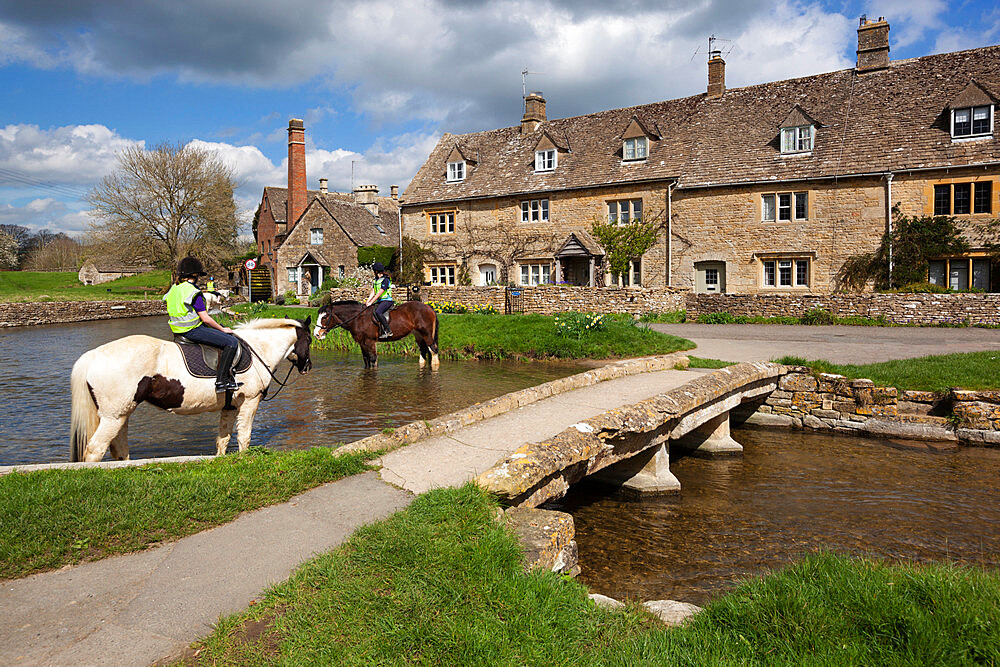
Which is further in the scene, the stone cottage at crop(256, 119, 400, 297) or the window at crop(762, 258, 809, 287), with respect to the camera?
the stone cottage at crop(256, 119, 400, 297)

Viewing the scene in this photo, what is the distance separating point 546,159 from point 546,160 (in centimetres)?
6

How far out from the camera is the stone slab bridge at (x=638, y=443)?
21.5 ft

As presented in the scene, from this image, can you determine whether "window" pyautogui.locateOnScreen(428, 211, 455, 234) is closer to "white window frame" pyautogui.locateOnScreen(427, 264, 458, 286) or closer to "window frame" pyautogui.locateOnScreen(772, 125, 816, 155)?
"white window frame" pyautogui.locateOnScreen(427, 264, 458, 286)

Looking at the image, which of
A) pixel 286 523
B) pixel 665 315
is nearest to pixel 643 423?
pixel 286 523

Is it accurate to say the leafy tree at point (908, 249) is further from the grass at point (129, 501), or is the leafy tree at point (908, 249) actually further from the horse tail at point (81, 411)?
the horse tail at point (81, 411)

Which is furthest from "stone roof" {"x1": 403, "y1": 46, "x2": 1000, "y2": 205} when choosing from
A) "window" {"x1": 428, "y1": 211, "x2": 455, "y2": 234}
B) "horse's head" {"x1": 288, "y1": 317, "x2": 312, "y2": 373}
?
"horse's head" {"x1": 288, "y1": 317, "x2": 312, "y2": 373}

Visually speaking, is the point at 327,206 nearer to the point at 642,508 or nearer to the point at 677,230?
the point at 677,230

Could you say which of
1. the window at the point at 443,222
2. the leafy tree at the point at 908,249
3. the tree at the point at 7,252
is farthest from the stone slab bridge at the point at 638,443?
the tree at the point at 7,252

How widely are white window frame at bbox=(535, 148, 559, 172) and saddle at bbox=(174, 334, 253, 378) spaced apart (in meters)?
31.1

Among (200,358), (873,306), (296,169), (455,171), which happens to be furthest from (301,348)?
(296,169)

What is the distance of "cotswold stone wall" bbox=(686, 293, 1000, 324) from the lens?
2288 cm

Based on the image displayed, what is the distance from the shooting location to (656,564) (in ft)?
23.6

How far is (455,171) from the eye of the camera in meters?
40.9

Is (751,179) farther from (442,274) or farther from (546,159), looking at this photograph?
(442,274)
